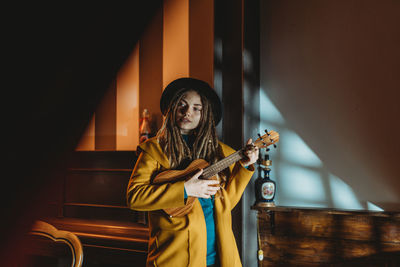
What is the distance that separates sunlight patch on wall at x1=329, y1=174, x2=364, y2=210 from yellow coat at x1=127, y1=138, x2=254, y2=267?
140cm

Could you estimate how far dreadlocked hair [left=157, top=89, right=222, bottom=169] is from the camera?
1.59 metres

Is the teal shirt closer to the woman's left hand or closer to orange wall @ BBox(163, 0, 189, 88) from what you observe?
the woman's left hand

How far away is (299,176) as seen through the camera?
273 cm

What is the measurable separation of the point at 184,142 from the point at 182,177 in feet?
0.72

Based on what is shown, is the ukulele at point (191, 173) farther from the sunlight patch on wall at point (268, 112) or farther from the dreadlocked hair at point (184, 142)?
the sunlight patch on wall at point (268, 112)

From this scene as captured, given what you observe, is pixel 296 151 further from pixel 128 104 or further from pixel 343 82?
pixel 128 104

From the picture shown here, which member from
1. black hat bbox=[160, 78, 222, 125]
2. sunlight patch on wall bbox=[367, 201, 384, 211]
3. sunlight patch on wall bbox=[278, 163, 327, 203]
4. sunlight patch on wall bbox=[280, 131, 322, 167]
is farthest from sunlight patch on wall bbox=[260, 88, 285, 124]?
black hat bbox=[160, 78, 222, 125]

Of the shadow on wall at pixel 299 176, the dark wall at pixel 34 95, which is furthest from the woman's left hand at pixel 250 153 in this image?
the shadow on wall at pixel 299 176

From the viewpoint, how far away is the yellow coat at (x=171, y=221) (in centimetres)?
139

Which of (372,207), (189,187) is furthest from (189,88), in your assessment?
(372,207)

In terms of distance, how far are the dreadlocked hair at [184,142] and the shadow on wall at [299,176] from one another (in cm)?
130

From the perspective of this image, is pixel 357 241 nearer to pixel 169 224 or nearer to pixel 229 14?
pixel 169 224

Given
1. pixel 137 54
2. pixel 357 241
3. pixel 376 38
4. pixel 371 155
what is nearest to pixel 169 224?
pixel 357 241

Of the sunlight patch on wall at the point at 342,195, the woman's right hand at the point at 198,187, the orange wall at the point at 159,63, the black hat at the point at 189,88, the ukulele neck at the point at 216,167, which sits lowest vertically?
the sunlight patch on wall at the point at 342,195
